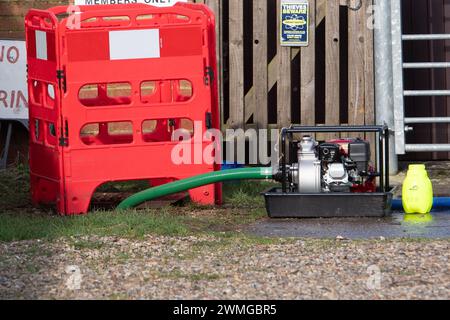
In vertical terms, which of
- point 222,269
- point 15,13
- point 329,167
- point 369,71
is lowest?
point 222,269

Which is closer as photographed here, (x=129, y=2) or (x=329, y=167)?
(x=329, y=167)

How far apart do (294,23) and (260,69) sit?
0.57 meters

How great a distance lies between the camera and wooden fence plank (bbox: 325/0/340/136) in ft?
36.2

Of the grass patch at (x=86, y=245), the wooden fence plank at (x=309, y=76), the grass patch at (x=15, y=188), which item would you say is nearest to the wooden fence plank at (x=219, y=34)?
the wooden fence plank at (x=309, y=76)

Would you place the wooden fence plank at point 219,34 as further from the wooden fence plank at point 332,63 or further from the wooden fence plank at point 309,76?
the wooden fence plank at point 332,63

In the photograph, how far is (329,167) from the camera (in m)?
8.44

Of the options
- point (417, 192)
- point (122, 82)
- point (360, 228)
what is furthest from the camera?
point (122, 82)

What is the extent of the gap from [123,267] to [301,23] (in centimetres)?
525

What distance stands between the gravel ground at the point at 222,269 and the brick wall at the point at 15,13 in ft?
14.8

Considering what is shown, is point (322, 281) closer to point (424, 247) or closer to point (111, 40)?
point (424, 247)

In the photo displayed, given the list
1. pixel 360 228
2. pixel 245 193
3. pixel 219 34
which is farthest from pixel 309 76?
pixel 360 228

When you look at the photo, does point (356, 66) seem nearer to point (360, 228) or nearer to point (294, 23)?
point (294, 23)

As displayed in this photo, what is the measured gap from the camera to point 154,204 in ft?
30.9

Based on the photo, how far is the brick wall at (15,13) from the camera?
11375 millimetres
